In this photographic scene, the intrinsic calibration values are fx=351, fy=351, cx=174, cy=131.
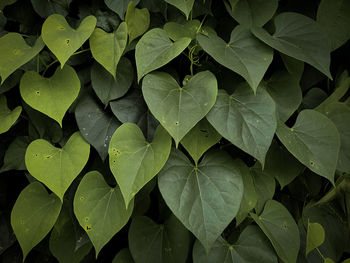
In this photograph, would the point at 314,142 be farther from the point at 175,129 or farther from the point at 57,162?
the point at 57,162

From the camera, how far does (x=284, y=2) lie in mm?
1114

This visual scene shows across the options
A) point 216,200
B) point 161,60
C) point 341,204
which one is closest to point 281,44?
point 161,60

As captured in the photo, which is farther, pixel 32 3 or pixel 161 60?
pixel 32 3

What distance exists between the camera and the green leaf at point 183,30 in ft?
2.99

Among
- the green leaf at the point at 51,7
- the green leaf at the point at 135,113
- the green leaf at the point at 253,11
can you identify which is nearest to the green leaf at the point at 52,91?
the green leaf at the point at 135,113

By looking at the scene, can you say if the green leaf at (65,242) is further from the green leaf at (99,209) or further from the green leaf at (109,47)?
the green leaf at (109,47)

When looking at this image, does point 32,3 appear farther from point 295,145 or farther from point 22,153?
point 295,145

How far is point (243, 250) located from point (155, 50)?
1.84 ft

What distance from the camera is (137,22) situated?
927 mm

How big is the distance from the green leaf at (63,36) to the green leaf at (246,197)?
52 centimetres

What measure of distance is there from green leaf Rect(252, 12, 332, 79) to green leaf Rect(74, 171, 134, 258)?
536 millimetres

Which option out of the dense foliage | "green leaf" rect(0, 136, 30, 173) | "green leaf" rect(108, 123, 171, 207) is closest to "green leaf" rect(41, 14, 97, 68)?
the dense foliage

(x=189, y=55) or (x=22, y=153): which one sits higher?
(x=189, y=55)

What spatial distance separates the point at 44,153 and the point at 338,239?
89cm
